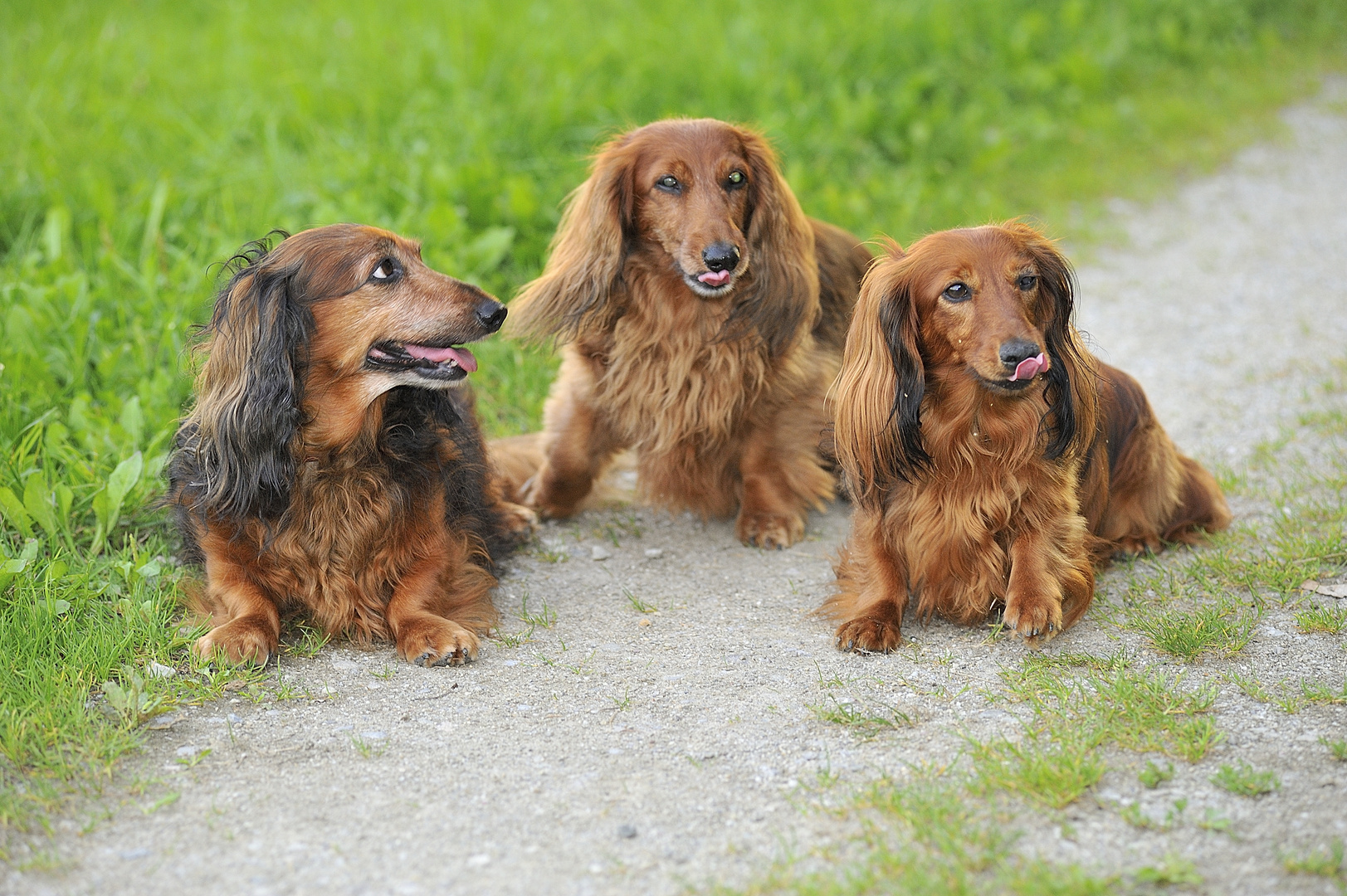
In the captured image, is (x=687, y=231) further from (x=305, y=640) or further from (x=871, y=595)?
(x=305, y=640)

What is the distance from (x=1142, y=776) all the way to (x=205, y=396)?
2463 millimetres

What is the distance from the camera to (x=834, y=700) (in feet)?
10.3

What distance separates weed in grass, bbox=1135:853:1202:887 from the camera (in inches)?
92.4

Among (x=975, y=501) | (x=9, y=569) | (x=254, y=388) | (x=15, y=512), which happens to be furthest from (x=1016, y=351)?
(x=15, y=512)

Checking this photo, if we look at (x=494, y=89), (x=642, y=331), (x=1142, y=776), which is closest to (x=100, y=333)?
(x=642, y=331)

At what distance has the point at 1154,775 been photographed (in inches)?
105

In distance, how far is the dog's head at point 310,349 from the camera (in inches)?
126

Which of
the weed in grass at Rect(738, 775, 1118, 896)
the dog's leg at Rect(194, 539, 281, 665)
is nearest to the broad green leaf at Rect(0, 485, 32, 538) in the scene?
the dog's leg at Rect(194, 539, 281, 665)

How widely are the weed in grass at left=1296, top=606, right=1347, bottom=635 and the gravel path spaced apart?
38mm

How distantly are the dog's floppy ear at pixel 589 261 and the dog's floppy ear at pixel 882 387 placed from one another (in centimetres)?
99

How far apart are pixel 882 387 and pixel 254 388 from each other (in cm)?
161

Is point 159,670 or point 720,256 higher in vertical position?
point 720,256

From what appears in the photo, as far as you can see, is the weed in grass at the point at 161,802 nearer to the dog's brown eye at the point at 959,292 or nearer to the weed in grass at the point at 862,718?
the weed in grass at the point at 862,718

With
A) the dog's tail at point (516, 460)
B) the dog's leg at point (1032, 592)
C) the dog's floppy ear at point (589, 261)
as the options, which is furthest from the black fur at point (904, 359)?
the dog's tail at point (516, 460)
